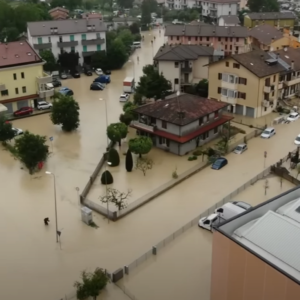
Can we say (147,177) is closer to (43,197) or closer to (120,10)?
(43,197)

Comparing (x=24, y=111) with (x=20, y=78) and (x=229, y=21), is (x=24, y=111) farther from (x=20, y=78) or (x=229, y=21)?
(x=229, y=21)

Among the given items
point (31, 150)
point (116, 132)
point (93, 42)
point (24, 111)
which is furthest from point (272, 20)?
point (31, 150)

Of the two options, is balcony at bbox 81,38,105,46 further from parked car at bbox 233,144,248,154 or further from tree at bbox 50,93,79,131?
parked car at bbox 233,144,248,154

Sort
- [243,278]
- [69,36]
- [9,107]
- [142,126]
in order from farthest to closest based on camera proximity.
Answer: [69,36]
[9,107]
[142,126]
[243,278]

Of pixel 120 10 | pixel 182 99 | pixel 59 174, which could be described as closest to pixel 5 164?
pixel 59 174

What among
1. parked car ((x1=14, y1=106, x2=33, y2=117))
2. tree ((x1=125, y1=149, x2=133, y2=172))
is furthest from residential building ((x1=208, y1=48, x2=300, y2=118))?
parked car ((x1=14, y1=106, x2=33, y2=117))

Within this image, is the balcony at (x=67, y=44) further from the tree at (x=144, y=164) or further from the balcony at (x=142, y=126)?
the tree at (x=144, y=164)

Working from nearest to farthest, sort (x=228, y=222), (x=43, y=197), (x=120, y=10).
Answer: (x=228, y=222) → (x=43, y=197) → (x=120, y=10)
